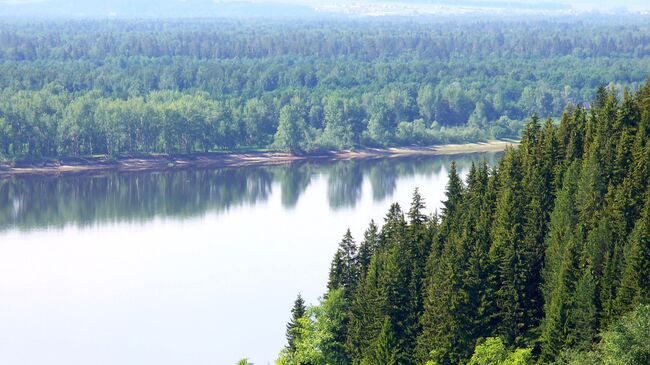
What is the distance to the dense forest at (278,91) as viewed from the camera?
266ft

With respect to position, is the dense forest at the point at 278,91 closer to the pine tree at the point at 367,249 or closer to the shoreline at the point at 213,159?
the shoreline at the point at 213,159

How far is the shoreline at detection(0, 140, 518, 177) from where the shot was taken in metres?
77.4

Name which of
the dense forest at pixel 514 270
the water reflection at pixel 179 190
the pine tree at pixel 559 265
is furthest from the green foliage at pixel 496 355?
the water reflection at pixel 179 190

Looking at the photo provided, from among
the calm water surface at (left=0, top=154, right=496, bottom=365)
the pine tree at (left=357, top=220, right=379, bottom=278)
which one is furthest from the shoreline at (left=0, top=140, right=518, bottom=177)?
the pine tree at (left=357, top=220, right=379, bottom=278)

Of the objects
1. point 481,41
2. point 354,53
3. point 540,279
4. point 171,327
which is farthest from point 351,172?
point 481,41

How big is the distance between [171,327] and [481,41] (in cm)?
11906

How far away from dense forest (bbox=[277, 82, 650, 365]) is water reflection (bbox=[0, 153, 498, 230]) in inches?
1013

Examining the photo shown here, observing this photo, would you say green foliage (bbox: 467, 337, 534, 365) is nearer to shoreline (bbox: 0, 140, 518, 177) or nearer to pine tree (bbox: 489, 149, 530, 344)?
pine tree (bbox: 489, 149, 530, 344)

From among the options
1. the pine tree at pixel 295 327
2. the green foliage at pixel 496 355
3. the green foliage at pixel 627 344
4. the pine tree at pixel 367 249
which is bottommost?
the pine tree at pixel 295 327

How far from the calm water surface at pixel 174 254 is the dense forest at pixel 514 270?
478 cm

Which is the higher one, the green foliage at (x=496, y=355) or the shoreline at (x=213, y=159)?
the green foliage at (x=496, y=355)

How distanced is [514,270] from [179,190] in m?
39.3

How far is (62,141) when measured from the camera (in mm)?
79062

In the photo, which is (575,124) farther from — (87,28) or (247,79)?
(87,28)
